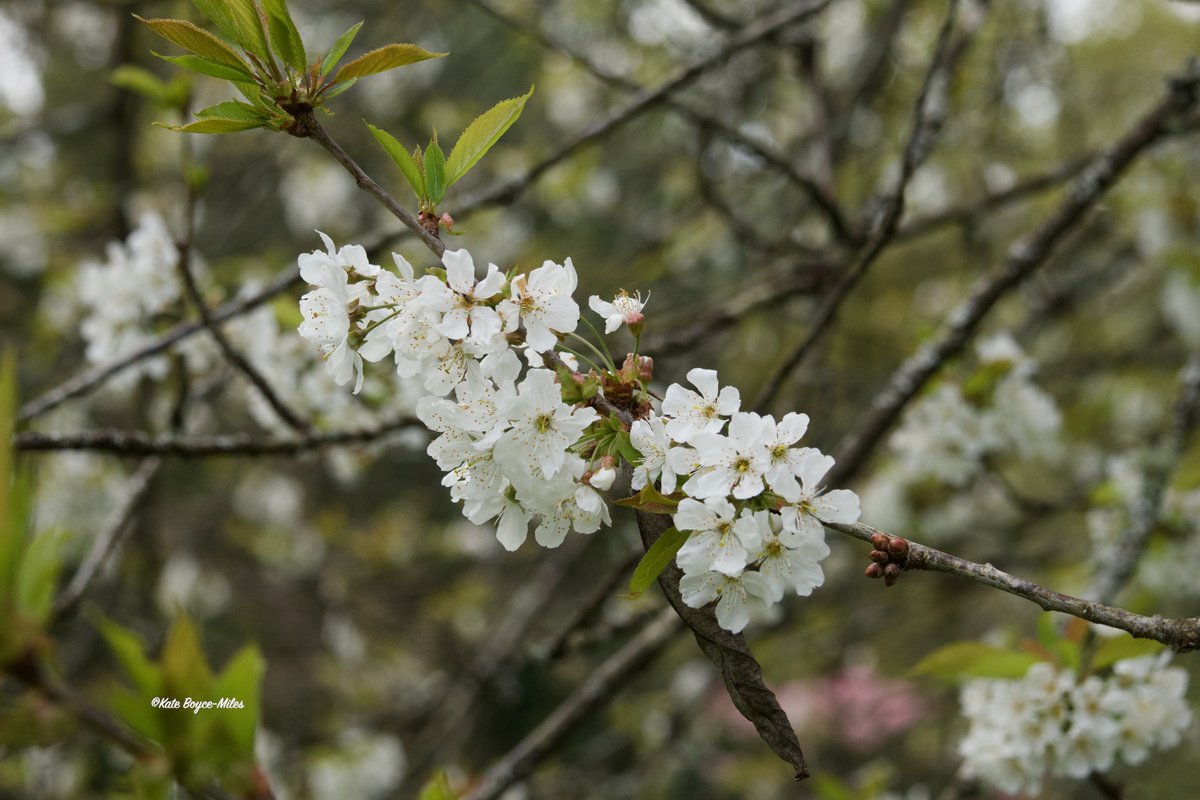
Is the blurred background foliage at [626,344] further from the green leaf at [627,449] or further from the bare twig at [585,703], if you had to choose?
the green leaf at [627,449]

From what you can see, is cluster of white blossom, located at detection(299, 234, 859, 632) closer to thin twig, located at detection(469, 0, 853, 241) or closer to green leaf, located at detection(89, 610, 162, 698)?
green leaf, located at detection(89, 610, 162, 698)

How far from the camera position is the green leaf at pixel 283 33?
1.15 m

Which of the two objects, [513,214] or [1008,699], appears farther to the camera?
[513,214]

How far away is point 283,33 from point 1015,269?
2055 millimetres

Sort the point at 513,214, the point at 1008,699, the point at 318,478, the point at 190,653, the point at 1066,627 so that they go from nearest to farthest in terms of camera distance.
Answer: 1. the point at 190,653
2. the point at 1008,699
3. the point at 1066,627
4. the point at 513,214
5. the point at 318,478

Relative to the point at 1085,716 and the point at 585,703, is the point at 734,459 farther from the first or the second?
the point at 585,703

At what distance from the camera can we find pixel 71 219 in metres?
4.14

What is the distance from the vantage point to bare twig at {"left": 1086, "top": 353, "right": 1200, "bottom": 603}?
2.28 meters

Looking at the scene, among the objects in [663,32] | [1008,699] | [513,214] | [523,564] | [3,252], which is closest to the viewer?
[1008,699]

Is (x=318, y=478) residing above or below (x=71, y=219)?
above

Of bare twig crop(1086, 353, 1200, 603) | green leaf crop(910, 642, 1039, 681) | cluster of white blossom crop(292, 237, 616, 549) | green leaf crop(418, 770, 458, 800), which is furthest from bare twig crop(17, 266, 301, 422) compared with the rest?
bare twig crop(1086, 353, 1200, 603)

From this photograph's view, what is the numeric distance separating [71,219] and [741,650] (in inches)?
165

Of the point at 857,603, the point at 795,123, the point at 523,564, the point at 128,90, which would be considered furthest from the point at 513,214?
the point at 857,603

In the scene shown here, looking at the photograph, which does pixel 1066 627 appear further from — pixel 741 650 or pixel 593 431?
pixel 593 431
